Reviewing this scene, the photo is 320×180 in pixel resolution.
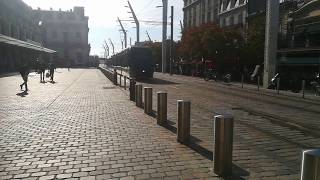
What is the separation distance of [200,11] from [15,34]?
99.4ft

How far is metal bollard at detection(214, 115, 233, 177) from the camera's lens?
19.2 feet

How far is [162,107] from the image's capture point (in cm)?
1012

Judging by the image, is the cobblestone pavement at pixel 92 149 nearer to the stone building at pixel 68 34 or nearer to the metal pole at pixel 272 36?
the metal pole at pixel 272 36

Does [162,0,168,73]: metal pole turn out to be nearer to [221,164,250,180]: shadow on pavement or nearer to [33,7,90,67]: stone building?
[33,7,90,67]: stone building

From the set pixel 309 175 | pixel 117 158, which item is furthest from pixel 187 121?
pixel 309 175

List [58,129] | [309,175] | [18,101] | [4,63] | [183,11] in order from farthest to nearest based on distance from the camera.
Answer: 1. [183,11]
2. [4,63]
3. [18,101]
4. [58,129]
5. [309,175]

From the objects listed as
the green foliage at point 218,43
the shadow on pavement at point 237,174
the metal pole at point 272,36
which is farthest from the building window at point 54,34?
the shadow on pavement at point 237,174

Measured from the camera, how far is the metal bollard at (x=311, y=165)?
351 centimetres

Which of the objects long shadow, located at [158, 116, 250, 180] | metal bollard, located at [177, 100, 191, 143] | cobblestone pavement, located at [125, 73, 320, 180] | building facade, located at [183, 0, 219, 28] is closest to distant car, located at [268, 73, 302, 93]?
cobblestone pavement, located at [125, 73, 320, 180]

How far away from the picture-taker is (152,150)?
738 centimetres

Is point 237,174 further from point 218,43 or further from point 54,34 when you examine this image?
point 54,34

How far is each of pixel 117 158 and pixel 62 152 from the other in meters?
1.10

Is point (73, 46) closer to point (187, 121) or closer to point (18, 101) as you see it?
point (18, 101)

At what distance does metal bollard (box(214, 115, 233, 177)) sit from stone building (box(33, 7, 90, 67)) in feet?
341
